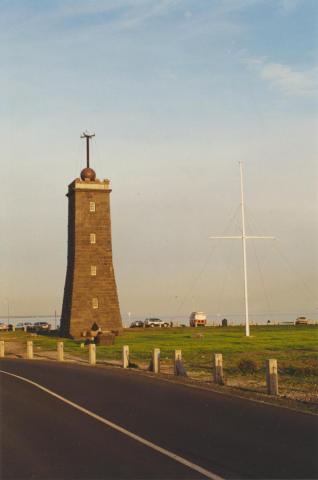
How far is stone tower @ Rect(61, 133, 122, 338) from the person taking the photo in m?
65.8

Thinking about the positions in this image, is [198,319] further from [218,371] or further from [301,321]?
[218,371]

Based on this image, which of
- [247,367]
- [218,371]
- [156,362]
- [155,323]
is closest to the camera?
[218,371]

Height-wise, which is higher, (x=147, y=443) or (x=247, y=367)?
(x=247, y=367)

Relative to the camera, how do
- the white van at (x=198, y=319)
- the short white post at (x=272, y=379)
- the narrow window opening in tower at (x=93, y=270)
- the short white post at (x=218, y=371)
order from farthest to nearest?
1. the white van at (x=198, y=319)
2. the narrow window opening in tower at (x=93, y=270)
3. the short white post at (x=218, y=371)
4. the short white post at (x=272, y=379)

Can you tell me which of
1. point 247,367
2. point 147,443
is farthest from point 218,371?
point 147,443

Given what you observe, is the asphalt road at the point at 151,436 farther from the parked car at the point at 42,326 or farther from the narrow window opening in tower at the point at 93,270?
the parked car at the point at 42,326

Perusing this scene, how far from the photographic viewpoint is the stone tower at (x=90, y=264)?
65.8 metres

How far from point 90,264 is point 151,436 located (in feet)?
182

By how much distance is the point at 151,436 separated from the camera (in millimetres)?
11086

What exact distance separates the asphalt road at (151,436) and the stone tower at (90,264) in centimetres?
4766

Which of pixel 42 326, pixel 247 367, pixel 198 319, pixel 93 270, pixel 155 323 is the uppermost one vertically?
pixel 93 270

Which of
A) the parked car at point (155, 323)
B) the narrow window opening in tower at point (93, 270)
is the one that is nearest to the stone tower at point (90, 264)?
the narrow window opening in tower at point (93, 270)

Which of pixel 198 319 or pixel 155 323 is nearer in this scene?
pixel 198 319

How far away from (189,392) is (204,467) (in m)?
9.09
